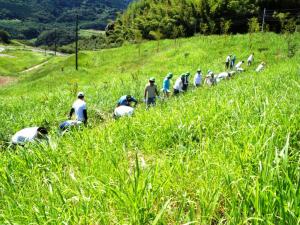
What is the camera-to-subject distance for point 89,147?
14.9 ft

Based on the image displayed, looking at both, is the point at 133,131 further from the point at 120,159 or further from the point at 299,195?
the point at 299,195

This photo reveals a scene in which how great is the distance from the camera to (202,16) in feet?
158

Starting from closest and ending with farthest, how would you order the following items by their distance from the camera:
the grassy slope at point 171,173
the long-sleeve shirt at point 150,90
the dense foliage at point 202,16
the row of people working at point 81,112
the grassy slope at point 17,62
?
the grassy slope at point 171,173
the row of people working at point 81,112
the long-sleeve shirt at point 150,90
the dense foliage at point 202,16
the grassy slope at point 17,62

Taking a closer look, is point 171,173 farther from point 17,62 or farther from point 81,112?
point 17,62

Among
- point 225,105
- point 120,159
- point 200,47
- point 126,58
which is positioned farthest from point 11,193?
point 126,58

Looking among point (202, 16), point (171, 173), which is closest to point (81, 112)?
point (171, 173)

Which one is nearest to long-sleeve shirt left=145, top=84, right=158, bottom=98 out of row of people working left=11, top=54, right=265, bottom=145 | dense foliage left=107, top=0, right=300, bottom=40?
row of people working left=11, top=54, right=265, bottom=145

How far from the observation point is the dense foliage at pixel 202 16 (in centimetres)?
4400

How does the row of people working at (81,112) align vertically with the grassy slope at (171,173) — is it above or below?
below

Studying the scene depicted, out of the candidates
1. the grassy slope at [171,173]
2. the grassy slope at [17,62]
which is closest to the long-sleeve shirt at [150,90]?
the grassy slope at [171,173]

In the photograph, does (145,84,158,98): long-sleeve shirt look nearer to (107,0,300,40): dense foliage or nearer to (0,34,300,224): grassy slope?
(0,34,300,224): grassy slope

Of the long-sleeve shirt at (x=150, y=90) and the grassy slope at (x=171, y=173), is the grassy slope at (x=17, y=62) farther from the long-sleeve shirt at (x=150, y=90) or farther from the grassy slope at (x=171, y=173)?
the grassy slope at (x=171, y=173)

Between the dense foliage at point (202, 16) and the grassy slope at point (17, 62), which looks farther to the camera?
the grassy slope at point (17, 62)

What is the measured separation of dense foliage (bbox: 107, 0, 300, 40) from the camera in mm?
44000
